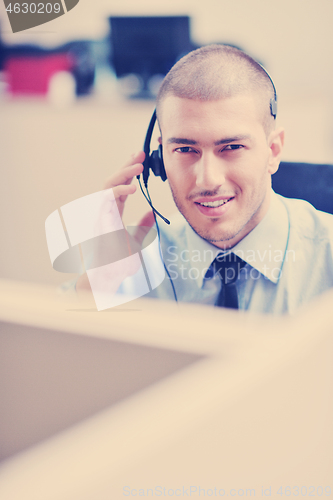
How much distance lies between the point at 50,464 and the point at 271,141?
625 mm

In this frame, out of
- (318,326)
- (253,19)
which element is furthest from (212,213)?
(318,326)

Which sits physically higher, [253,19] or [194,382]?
[253,19]

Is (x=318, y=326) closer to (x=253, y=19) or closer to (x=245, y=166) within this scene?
(x=245, y=166)

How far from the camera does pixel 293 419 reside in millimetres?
248

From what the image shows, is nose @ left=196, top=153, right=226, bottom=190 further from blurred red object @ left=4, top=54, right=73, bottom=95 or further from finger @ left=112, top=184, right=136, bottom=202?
blurred red object @ left=4, top=54, right=73, bottom=95

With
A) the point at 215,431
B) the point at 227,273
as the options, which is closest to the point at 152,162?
the point at 227,273

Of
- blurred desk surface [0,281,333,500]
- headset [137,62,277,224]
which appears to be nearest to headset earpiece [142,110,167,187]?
headset [137,62,277,224]

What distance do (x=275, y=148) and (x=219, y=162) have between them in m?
0.10

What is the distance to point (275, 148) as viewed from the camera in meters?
0.73

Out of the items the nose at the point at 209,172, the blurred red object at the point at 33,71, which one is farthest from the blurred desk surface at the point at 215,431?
the blurred red object at the point at 33,71

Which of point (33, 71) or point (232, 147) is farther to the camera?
point (33, 71)

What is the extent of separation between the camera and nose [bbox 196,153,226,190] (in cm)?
70

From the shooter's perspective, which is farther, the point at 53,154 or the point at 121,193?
the point at 53,154

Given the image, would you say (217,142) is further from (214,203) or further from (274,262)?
(274,262)
